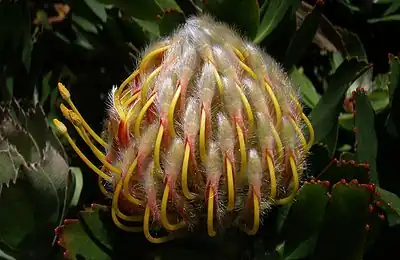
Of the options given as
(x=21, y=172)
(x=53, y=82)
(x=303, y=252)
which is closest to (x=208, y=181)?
(x=303, y=252)

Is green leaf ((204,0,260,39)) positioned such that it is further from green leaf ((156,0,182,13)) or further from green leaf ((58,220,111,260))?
green leaf ((58,220,111,260))

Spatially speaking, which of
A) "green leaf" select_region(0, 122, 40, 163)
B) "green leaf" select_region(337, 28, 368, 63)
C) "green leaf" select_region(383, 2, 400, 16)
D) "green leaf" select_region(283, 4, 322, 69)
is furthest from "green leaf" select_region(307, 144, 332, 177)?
"green leaf" select_region(0, 122, 40, 163)

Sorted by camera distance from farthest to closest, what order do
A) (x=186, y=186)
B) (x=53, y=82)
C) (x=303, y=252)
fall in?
(x=53, y=82), (x=303, y=252), (x=186, y=186)

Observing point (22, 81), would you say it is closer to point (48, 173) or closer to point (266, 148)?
point (48, 173)

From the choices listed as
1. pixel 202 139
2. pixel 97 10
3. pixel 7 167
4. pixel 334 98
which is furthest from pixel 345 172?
pixel 97 10

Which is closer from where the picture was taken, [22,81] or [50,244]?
[50,244]

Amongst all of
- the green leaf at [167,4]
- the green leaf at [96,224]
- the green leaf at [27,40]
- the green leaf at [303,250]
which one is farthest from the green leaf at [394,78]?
the green leaf at [27,40]

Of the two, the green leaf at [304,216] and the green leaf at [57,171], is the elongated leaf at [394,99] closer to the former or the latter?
the green leaf at [304,216]
